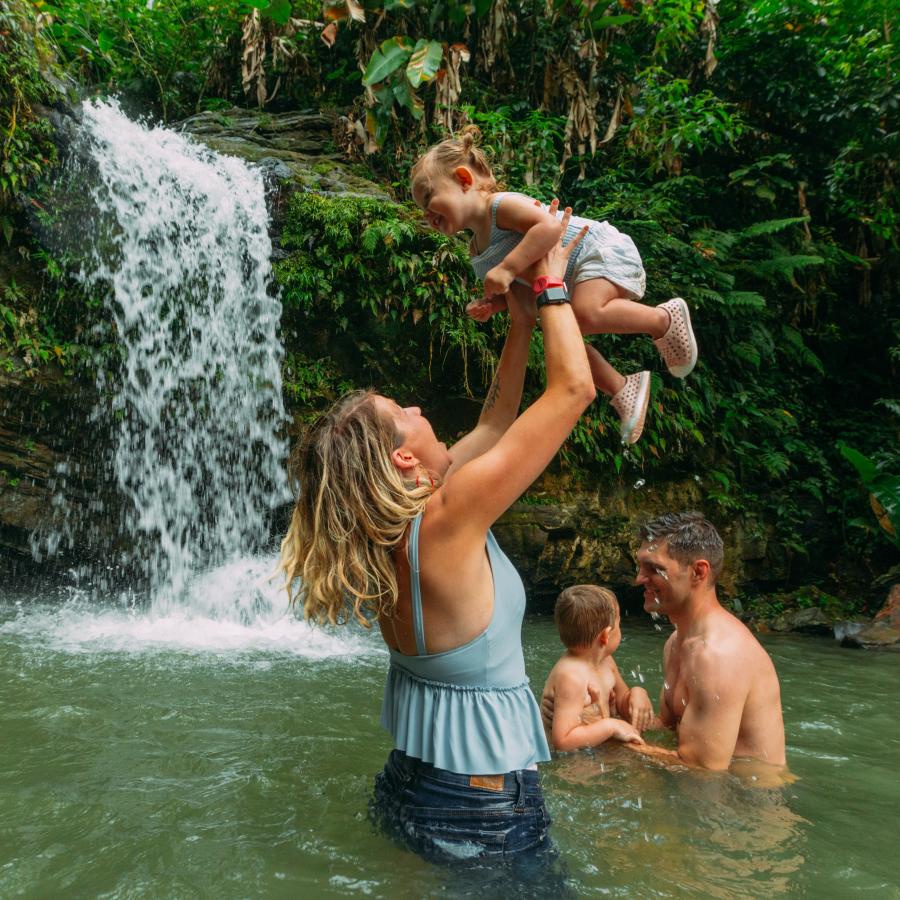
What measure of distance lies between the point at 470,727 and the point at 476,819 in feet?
0.76

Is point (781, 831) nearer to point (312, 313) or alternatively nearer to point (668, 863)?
point (668, 863)

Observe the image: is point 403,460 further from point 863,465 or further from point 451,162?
point 863,465

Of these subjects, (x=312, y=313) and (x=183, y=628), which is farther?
(x=312, y=313)

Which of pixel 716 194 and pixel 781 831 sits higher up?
pixel 716 194

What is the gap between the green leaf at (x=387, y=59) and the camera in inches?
347

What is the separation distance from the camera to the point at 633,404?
3162 mm

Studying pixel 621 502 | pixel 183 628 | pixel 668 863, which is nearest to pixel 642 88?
pixel 621 502

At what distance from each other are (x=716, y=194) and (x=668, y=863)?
958 centimetres

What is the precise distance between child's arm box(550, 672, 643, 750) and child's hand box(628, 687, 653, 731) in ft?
0.54

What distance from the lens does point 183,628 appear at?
6.45m

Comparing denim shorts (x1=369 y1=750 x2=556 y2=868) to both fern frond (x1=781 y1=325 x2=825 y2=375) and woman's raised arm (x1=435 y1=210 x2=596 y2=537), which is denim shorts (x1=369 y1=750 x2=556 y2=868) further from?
fern frond (x1=781 y1=325 x2=825 y2=375)

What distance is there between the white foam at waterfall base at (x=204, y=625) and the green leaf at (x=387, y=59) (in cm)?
517

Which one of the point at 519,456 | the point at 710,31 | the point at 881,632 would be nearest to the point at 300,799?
the point at 519,456

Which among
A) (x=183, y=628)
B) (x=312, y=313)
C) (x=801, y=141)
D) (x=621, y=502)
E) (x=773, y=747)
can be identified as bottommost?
(x=183, y=628)
